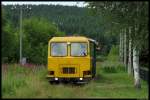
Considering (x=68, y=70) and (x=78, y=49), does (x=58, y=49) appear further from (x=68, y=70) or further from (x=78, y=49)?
(x=68, y=70)

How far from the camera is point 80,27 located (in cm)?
12544

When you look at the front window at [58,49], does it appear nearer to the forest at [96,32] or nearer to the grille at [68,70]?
the grille at [68,70]

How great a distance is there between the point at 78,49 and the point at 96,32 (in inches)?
3387

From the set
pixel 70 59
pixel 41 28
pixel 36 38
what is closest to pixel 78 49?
pixel 70 59

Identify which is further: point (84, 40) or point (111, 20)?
point (84, 40)

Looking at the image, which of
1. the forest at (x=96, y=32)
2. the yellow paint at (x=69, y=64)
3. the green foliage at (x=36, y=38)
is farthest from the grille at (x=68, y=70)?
the green foliage at (x=36, y=38)

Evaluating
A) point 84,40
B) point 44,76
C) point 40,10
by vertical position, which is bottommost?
point 44,76

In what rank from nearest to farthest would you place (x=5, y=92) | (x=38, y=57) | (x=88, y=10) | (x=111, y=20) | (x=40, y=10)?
(x=5, y=92) < (x=111, y=20) < (x=88, y=10) < (x=38, y=57) < (x=40, y=10)

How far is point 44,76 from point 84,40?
11.7 feet

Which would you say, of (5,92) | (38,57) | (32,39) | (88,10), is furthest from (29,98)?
(32,39)

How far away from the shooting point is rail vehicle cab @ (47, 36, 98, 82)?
32.8m

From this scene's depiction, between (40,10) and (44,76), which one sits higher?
(40,10)

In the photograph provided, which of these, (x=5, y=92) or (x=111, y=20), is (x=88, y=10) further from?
(x=5, y=92)

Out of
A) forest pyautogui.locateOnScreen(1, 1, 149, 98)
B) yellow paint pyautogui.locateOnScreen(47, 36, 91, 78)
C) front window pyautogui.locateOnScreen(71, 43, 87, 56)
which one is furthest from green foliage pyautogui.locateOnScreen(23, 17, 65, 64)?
yellow paint pyautogui.locateOnScreen(47, 36, 91, 78)
